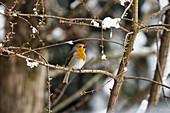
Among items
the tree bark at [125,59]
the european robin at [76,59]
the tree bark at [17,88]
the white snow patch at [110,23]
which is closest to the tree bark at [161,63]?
the european robin at [76,59]

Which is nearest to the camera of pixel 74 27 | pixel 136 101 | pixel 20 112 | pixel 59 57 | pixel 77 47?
pixel 77 47

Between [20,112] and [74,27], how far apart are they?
1.05m

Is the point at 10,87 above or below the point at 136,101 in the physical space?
above

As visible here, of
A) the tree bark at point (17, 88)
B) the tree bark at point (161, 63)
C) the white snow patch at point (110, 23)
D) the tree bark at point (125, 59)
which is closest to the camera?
the white snow patch at point (110, 23)

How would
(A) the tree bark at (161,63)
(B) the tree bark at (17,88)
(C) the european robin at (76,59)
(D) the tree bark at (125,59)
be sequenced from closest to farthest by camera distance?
(D) the tree bark at (125,59) → (A) the tree bark at (161,63) → (C) the european robin at (76,59) → (B) the tree bark at (17,88)

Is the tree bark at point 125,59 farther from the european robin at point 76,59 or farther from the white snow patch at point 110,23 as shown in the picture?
the european robin at point 76,59

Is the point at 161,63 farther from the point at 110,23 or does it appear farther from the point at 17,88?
the point at 17,88

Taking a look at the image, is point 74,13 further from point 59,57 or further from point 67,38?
point 59,57

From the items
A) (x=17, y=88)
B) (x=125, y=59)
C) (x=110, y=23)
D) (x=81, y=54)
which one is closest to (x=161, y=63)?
(x=81, y=54)

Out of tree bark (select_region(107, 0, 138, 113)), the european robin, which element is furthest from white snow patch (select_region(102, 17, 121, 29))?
the european robin

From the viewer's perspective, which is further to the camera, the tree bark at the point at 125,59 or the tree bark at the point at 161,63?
the tree bark at the point at 161,63

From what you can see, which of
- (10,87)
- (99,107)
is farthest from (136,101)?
(99,107)

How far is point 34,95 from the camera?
4.88m

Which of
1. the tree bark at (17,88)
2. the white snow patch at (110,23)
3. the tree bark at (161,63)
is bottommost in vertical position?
the tree bark at (17,88)
